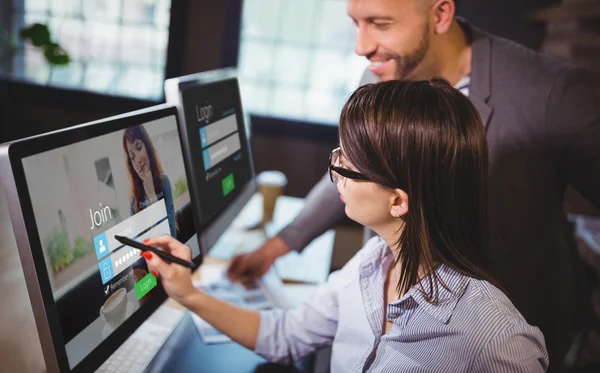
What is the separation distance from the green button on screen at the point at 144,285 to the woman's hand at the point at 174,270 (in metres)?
0.02

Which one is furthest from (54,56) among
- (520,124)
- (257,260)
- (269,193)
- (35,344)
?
(520,124)

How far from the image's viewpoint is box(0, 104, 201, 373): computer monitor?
27.3 inches

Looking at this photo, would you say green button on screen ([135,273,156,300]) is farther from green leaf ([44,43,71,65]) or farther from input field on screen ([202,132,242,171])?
green leaf ([44,43,71,65])

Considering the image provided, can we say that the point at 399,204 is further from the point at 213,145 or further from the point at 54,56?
the point at 54,56

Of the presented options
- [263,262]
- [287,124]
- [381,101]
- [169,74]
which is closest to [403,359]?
[381,101]

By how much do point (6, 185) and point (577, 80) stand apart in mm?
1301

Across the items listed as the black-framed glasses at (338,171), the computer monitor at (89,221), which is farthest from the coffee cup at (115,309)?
the black-framed glasses at (338,171)

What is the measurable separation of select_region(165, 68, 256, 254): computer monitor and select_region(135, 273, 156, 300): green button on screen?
21cm

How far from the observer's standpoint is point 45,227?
71cm

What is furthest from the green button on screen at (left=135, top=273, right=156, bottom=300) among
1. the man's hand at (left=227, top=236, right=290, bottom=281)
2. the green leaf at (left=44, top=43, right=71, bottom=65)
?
the green leaf at (left=44, top=43, right=71, bottom=65)

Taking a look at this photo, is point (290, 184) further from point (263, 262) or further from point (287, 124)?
point (263, 262)

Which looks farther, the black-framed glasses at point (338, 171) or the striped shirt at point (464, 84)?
the striped shirt at point (464, 84)

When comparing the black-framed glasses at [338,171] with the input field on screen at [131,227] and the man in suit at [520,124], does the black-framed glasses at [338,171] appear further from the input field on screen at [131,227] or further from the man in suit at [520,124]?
the man in suit at [520,124]

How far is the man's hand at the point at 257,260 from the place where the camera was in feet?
4.90
